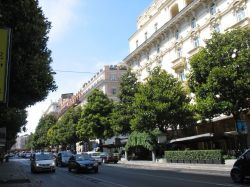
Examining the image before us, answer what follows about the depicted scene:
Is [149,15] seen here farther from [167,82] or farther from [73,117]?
[73,117]

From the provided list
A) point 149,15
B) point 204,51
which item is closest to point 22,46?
point 204,51

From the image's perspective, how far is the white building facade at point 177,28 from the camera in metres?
40.2

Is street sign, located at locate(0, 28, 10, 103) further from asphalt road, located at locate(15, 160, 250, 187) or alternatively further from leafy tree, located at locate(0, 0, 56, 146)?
asphalt road, located at locate(15, 160, 250, 187)

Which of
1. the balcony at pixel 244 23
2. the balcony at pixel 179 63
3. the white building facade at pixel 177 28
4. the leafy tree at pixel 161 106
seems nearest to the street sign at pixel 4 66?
the balcony at pixel 244 23

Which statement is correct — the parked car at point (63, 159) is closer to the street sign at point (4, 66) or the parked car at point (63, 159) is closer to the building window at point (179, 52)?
the building window at point (179, 52)

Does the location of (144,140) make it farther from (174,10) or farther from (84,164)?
(174,10)

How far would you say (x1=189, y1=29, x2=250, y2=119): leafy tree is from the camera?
3128 centimetres

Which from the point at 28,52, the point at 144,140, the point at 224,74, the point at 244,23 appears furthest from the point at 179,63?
the point at 28,52

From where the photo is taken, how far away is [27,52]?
1756 cm

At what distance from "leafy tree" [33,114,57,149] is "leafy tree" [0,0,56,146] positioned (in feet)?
414

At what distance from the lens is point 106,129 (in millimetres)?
66250

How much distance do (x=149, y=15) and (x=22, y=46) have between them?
150 feet

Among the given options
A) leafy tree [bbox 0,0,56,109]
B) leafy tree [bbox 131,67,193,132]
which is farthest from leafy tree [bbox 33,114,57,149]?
leafy tree [bbox 0,0,56,109]

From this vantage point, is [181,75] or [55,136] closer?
[181,75]
